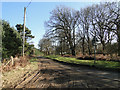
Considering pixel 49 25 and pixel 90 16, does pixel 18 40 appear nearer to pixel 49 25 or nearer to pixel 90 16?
pixel 49 25

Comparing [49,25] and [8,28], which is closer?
[8,28]

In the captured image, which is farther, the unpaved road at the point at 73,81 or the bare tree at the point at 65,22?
the bare tree at the point at 65,22

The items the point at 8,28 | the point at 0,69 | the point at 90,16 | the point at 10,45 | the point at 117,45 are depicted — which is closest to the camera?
the point at 0,69

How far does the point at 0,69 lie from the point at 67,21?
25.5 metres

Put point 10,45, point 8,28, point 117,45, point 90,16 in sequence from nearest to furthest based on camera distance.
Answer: point 117,45 < point 10,45 < point 8,28 < point 90,16

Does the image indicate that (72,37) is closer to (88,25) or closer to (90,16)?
(88,25)

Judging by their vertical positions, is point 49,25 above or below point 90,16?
below

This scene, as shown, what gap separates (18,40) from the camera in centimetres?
2352

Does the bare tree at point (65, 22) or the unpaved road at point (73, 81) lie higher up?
the bare tree at point (65, 22)

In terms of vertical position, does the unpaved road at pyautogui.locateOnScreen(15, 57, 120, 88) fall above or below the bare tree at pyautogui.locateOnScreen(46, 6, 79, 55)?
below

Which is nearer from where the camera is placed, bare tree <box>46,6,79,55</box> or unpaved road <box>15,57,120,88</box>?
unpaved road <box>15,57,120,88</box>

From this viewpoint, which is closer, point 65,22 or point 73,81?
point 73,81

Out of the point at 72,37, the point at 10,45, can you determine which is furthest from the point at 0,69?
the point at 72,37

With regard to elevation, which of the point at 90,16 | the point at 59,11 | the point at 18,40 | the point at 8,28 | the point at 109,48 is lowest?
the point at 109,48
